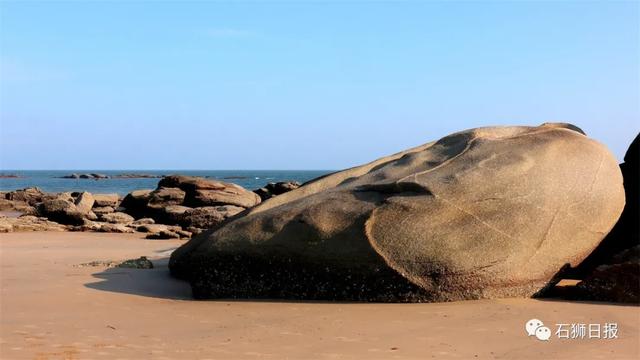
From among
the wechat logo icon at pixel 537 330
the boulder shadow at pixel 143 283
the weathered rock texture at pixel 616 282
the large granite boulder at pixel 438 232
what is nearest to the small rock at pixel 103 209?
the boulder shadow at pixel 143 283

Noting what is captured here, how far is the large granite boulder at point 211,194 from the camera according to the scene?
70.2 ft

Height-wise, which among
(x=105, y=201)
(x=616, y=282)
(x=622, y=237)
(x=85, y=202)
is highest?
(x=622, y=237)

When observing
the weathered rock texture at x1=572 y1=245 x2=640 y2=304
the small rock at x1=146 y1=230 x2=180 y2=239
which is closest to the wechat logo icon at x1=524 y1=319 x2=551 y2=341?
the weathered rock texture at x1=572 y1=245 x2=640 y2=304

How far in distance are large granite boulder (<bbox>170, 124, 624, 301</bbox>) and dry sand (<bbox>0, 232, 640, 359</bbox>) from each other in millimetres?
221

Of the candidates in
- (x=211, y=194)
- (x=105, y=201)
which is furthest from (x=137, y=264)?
(x=105, y=201)

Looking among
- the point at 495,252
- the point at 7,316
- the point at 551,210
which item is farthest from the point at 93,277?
the point at 551,210

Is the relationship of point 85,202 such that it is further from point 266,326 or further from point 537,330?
point 537,330

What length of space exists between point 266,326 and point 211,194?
16.4 m

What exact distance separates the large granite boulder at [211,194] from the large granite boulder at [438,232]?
14159mm

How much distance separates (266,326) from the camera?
5.52 m

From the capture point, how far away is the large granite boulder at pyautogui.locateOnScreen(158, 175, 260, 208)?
21391mm

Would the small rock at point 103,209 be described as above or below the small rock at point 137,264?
below

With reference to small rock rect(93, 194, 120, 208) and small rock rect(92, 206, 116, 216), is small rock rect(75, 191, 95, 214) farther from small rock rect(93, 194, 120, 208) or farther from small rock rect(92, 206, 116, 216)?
small rock rect(93, 194, 120, 208)

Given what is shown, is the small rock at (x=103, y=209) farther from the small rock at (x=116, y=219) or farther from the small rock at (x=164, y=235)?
the small rock at (x=164, y=235)
